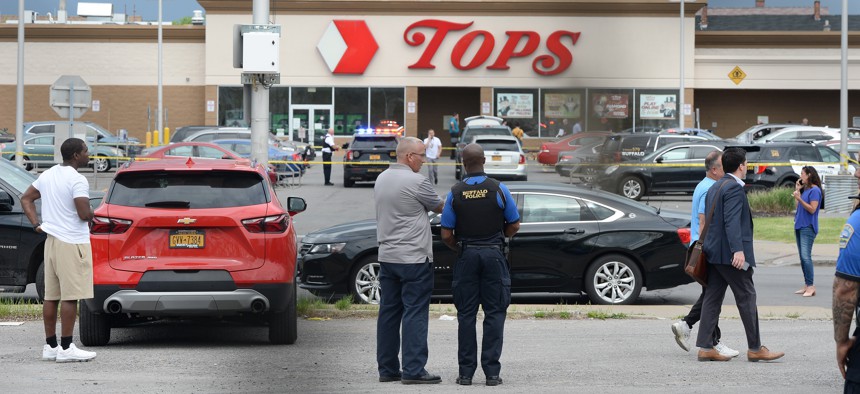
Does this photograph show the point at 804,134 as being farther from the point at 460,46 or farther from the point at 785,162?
the point at 460,46

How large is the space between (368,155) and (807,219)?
64.1 feet

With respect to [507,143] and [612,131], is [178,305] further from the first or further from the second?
[507,143]

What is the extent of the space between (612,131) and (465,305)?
4.70 metres

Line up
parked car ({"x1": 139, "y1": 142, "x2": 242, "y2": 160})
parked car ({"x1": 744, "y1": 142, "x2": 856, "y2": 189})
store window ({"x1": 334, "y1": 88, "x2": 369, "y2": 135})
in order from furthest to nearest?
store window ({"x1": 334, "y1": 88, "x2": 369, "y2": 135}) < parked car ({"x1": 139, "y1": 142, "x2": 242, "y2": 160}) < parked car ({"x1": 744, "y1": 142, "x2": 856, "y2": 189})

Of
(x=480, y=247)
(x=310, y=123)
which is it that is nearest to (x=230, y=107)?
(x=310, y=123)

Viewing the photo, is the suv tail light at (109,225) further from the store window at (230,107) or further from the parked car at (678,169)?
the store window at (230,107)

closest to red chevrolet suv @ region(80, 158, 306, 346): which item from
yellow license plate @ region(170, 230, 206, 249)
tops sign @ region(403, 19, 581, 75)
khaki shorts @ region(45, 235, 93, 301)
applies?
yellow license plate @ region(170, 230, 206, 249)

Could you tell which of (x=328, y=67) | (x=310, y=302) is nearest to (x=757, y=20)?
(x=328, y=67)

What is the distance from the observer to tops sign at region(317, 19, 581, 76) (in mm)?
3539

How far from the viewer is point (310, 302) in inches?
496

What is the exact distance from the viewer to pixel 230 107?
155 ft

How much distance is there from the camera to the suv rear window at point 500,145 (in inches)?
1307

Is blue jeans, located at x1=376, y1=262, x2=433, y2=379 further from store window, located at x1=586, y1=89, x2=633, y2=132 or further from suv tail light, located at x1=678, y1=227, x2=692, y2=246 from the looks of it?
suv tail light, located at x1=678, y1=227, x2=692, y2=246

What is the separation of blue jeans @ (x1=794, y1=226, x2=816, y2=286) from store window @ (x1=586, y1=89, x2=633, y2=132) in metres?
11.7
